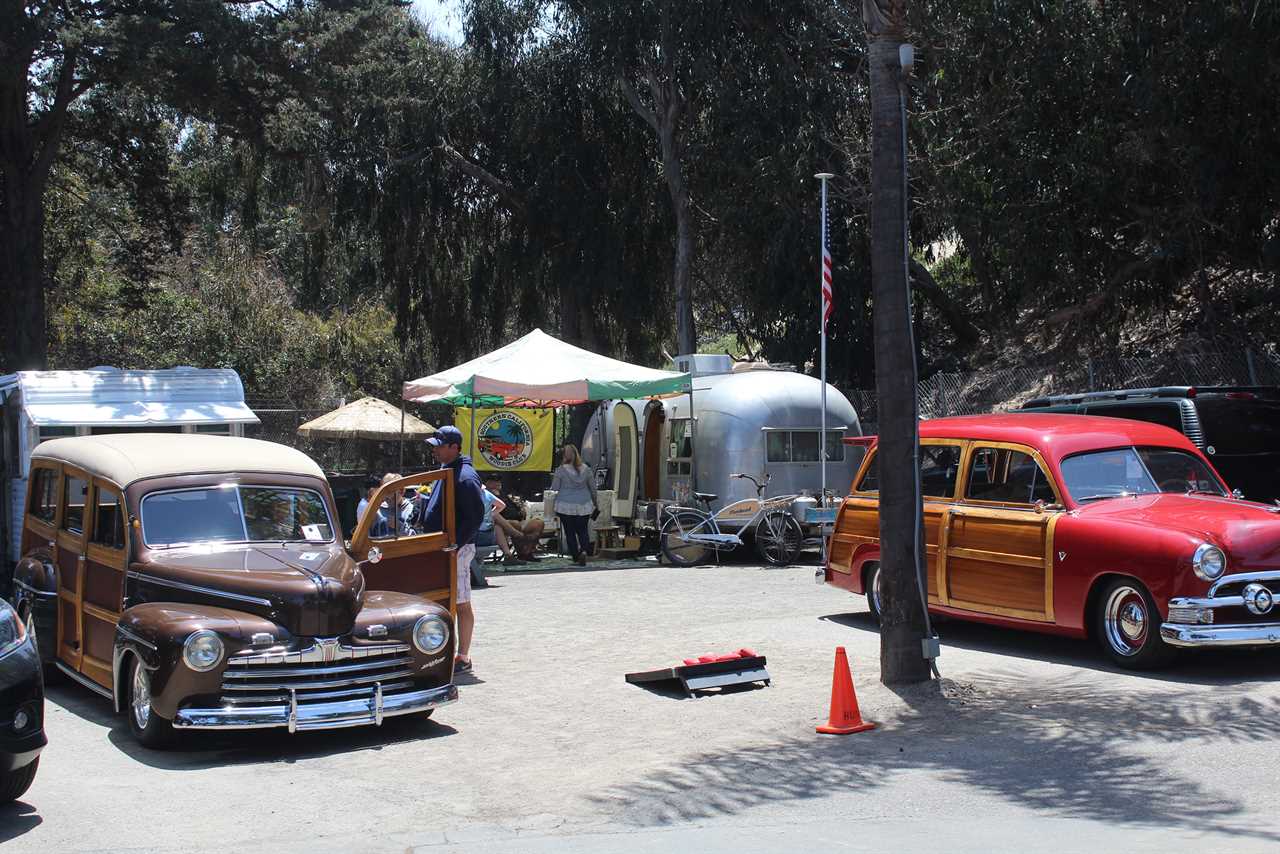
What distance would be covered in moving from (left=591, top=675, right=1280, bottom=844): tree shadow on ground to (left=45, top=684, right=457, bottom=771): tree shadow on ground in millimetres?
1989

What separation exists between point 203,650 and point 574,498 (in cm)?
1150

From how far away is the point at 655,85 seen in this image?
91.5 ft

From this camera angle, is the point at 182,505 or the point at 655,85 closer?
the point at 182,505

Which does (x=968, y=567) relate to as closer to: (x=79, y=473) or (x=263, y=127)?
(x=79, y=473)

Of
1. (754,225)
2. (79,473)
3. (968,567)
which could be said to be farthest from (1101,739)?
(754,225)

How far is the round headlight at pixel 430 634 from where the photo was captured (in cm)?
853

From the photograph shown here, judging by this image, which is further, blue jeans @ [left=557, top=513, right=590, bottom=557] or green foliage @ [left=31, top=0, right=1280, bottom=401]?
blue jeans @ [left=557, top=513, right=590, bottom=557]

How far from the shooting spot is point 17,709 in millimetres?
6363

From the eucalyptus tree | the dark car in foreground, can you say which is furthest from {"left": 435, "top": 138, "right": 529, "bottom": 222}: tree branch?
the dark car in foreground

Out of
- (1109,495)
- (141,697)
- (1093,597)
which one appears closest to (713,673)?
(1093,597)

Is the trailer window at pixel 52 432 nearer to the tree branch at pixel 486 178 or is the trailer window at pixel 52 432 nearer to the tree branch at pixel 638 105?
the tree branch at pixel 486 178

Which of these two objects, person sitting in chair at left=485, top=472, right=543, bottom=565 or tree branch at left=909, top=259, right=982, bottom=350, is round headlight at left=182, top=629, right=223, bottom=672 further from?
tree branch at left=909, top=259, right=982, bottom=350

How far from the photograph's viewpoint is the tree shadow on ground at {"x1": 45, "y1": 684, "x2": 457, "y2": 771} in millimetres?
8016

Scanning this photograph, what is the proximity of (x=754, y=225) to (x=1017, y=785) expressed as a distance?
65.8 ft
